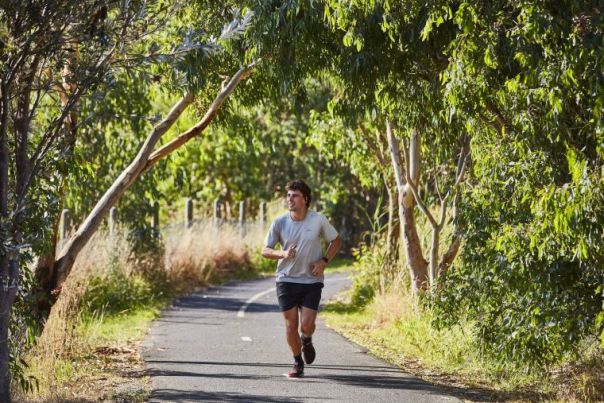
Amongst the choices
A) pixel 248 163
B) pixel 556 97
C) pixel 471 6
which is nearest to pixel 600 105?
pixel 556 97

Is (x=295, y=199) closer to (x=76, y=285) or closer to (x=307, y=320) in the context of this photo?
(x=307, y=320)

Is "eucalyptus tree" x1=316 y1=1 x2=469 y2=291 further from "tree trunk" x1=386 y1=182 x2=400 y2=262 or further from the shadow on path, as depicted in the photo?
"tree trunk" x1=386 y1=182 x2=400 y2=262

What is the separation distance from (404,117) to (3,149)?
421 cm

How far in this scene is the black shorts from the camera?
10.6 m

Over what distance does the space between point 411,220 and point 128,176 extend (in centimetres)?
539

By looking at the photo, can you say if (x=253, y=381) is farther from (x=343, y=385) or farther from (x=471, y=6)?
(x=471, y=6)

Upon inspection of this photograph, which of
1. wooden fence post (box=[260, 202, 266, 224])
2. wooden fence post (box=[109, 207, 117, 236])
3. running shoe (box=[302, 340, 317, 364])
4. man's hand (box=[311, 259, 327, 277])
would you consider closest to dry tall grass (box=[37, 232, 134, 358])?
wooden fence post (box=[109, 207, 117, 236])

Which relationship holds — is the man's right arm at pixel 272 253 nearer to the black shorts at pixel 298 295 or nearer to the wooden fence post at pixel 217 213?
the black shorts at pixel 298 295

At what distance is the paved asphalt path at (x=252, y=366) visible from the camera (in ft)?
32.1

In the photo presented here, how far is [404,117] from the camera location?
1095cm

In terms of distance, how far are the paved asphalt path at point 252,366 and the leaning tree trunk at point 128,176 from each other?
1.47 metres

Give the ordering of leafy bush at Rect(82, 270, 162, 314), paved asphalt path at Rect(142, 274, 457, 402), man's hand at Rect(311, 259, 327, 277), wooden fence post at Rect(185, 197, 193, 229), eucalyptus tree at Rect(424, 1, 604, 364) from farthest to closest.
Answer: wooden fence post at Rect(185, 197, 193, 229) → leafy bush at Rect(82, 270, 162, 314) → man's hand at Rect(311, 259, 327, 277) → paved asphalt path at Rect(142, 274, 457, 402) → eucalyptus tree at Rect(424, 1, 604, 364)

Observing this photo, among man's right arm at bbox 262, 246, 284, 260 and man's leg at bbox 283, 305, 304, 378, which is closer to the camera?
man's right arm at bbox 262, 246, 284, 260

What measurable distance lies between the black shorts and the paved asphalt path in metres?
0.74
